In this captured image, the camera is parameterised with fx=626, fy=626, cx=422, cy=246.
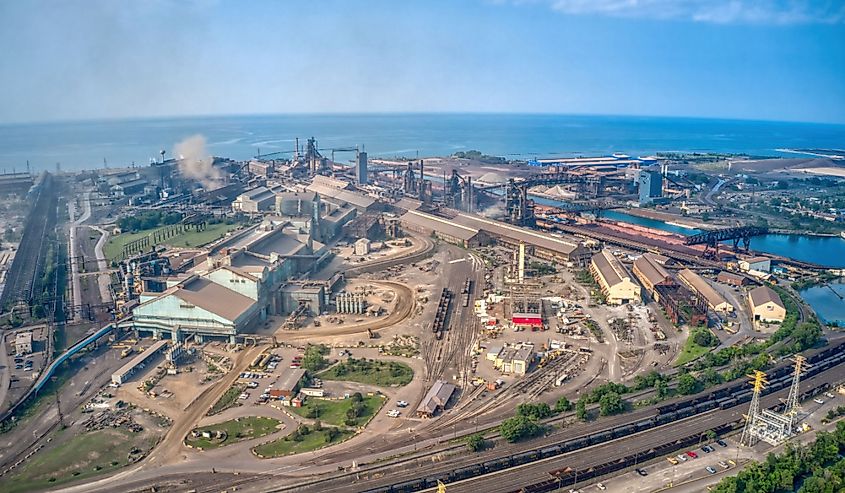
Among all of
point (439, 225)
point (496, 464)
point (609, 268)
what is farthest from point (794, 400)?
point (439, 225)

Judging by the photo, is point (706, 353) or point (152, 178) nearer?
point (706, 353)

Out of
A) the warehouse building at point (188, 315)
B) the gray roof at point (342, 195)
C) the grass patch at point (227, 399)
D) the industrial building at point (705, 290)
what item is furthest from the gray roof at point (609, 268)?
the gray roof at point (342, 195)

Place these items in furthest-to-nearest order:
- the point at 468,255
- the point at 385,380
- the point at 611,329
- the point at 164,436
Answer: the point at 468,255 → the point at 611,329 → the point at 385,380 → the point at 164,436

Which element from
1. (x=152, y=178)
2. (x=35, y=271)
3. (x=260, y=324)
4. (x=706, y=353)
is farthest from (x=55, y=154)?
(x=706, y=353)

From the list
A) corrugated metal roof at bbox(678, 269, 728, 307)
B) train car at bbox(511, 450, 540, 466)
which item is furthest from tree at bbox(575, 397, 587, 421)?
corrugated metal roof at bbox(678, 269, 728, 307)

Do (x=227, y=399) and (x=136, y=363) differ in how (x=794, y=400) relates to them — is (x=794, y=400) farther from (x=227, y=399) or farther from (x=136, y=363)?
(x=136, y=363)

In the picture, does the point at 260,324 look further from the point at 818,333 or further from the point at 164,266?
the point at 818,333

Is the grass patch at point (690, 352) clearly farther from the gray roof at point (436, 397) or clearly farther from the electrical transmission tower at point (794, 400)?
the gray roof at point (436, 397)

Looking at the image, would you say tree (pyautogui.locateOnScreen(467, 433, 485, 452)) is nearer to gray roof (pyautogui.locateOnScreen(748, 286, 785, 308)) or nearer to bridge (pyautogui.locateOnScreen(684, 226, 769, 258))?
gray roof (pyautogui.locateOnScreen(748, 286, 785, 308))
